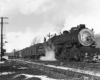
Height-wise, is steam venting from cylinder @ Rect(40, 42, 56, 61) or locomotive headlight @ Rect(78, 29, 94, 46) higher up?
locomotive headlight @ Rect(78, 29, 94, 46)

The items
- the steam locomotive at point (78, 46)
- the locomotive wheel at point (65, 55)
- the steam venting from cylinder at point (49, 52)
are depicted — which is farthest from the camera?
the steam venting from cylinder at point (49, 52)

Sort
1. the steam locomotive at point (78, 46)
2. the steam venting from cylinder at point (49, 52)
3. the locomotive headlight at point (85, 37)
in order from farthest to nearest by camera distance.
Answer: the steam venting from cylinder at point (49, 52) → the locomotive headlight at point (85, 37) → the steam locomotive at point (78, 46)

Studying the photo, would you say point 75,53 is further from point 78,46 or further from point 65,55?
point 65,55

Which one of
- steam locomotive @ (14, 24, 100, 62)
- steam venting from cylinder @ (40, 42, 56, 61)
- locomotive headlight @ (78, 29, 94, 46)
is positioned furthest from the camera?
steam venting from cylinder @ (40, 42, 56, 61)

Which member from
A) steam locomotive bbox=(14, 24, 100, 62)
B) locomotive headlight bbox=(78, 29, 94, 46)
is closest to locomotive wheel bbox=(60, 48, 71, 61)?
steam locomotive bbox=(14, 24, 100, 62)

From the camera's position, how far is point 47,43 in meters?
32.5

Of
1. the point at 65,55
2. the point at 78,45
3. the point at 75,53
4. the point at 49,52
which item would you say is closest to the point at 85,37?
the point at 78,45

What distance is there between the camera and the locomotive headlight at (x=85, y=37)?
22.6 metres

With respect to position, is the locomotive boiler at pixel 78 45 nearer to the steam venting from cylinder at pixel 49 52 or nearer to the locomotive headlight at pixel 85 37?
the locomotive headlight at pixel 85 37

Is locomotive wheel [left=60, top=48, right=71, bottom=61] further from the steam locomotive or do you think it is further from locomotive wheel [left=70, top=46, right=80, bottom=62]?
locomotive wheel [left=70, top=46, right=80, bottom=62]

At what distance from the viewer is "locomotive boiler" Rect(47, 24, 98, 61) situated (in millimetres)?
21625

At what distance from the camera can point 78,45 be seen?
74.6ft

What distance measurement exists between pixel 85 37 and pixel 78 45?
4.98 ft

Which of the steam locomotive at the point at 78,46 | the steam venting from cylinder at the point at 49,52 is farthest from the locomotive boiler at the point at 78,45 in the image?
the steam venting from cylinder at the point at 49,52
